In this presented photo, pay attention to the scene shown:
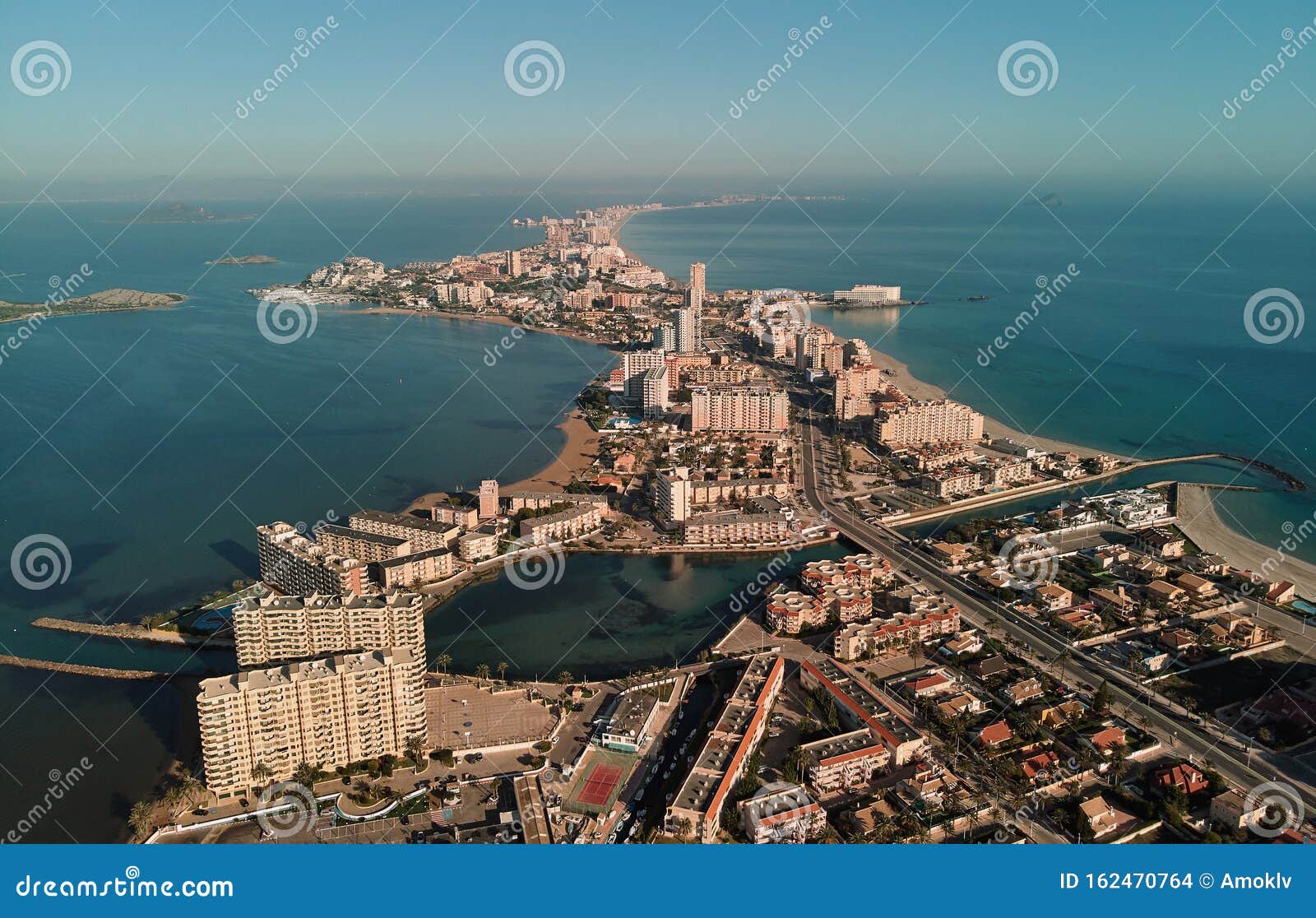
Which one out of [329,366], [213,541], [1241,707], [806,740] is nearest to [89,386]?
[329,366]

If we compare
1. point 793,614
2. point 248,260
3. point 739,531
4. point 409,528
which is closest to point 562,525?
point 409,528

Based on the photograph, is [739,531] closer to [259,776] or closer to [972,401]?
[259,776]

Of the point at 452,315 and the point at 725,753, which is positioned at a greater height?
the point at 452,315

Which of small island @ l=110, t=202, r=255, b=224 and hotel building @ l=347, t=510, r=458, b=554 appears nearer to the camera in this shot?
hotel building @ l=347, t=510, r=458, b=554

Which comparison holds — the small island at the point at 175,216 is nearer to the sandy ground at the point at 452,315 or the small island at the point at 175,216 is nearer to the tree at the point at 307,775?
the sandy ground at the point at 452,315

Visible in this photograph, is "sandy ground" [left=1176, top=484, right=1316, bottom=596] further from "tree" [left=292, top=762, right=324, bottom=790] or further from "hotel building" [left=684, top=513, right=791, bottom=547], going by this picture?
"tree" [left=292, top=762, right=324, bottom=790]

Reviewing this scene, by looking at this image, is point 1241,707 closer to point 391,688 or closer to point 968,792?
point 968,792

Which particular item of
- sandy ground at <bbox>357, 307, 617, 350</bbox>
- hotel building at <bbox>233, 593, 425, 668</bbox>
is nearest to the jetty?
hotel building at <bbox>233, 593, 425, 668</bbox>
